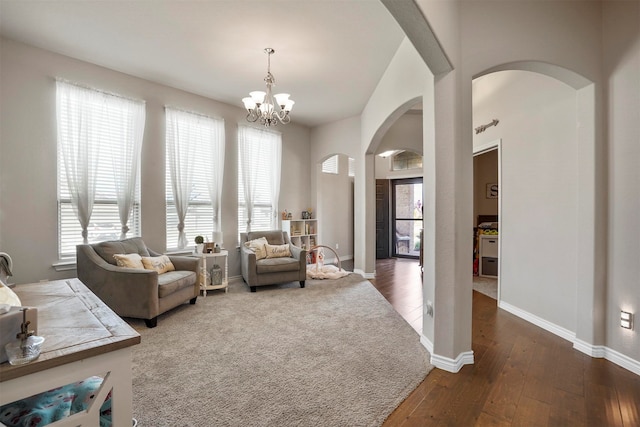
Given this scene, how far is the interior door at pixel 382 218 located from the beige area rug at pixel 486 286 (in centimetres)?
269

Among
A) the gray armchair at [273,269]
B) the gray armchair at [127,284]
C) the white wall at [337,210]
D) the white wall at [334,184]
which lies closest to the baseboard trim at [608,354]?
the gray armchair at [273,269]

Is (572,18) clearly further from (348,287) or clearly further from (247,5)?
(348,287)

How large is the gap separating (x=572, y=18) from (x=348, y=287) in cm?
402

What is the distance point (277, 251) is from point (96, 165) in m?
2.76

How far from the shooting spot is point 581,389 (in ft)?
6.75

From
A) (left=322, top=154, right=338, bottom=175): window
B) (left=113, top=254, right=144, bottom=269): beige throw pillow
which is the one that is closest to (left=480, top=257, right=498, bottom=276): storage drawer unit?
(left=322, top=154, right=338, bottom=175): window

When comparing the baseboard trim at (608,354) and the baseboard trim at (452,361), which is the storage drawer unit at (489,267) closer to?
the baseboard trim at (608,354)

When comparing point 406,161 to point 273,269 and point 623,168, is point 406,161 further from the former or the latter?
point 623,168

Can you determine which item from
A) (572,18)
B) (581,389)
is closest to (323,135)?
(572,18)

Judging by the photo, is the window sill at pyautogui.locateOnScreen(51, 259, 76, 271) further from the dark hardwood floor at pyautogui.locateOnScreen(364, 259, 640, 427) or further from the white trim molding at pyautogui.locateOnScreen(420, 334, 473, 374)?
the white trim molding at pyautogui.locateOnScreen(420, 334, 473, 374)

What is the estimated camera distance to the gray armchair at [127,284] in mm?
3154

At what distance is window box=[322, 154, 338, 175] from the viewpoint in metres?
7.24

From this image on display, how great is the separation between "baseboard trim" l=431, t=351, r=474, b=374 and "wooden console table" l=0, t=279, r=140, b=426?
2096 millimetres

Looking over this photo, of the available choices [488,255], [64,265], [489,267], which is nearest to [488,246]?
[488,255]
